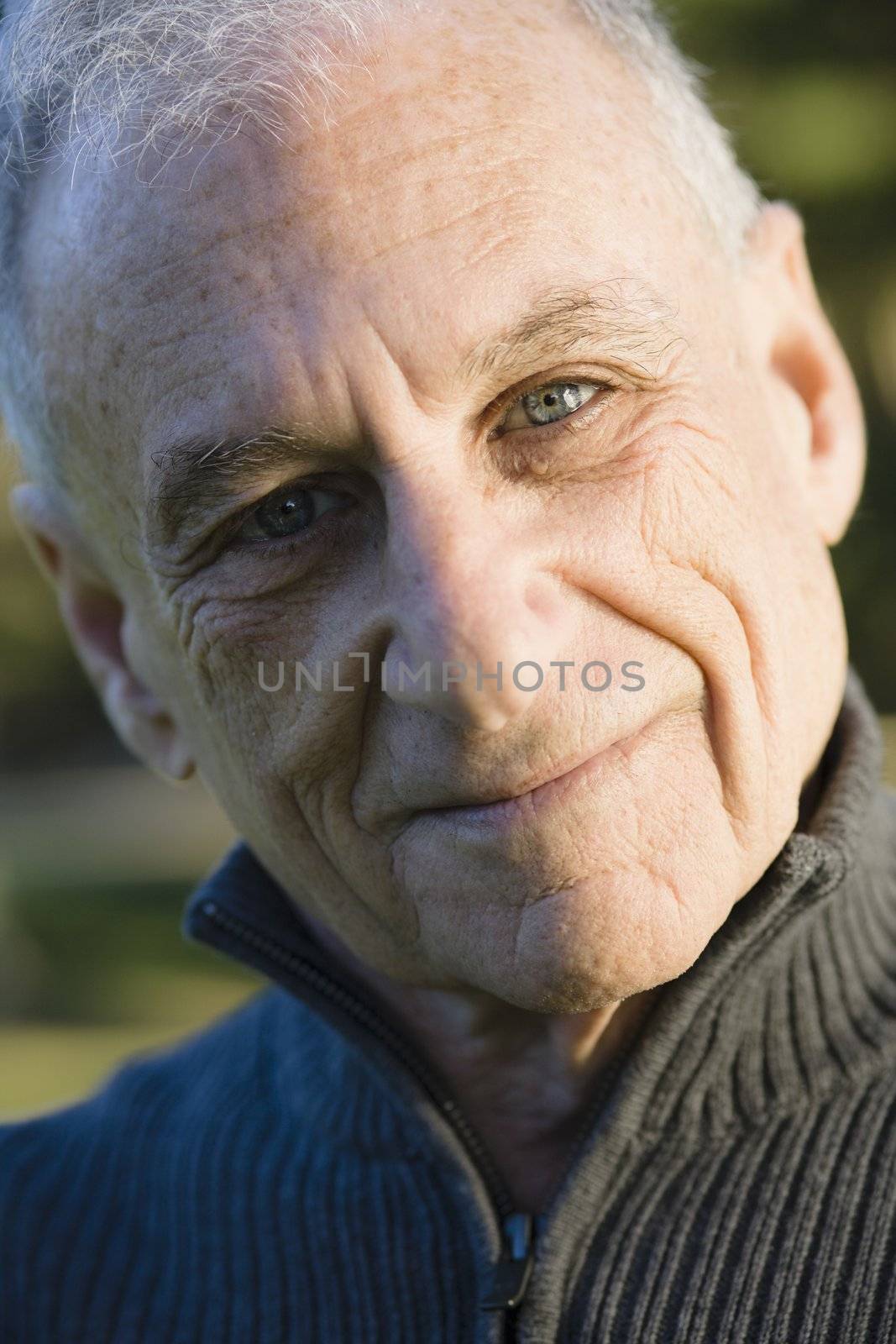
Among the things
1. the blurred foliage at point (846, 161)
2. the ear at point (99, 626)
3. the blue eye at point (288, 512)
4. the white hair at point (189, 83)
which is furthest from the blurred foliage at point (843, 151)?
the blue eye at point (288, 512)

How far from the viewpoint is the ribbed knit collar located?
5.47ft

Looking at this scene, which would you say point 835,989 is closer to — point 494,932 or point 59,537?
point 494,932

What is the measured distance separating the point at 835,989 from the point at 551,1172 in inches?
17.7

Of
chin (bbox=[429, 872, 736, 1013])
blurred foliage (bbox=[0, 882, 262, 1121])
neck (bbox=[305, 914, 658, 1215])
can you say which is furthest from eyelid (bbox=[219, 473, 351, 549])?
blurred foliage (bbox=[0, 882, 262, 1121])

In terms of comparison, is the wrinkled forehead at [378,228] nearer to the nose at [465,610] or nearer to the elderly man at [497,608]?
the elderly man at [497,608]

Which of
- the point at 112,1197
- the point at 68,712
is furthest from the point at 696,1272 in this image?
the point at 68,712

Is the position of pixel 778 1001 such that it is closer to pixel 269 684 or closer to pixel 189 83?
pixel 269 684

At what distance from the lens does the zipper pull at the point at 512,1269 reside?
5.57 feet

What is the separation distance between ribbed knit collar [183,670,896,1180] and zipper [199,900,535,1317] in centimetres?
14

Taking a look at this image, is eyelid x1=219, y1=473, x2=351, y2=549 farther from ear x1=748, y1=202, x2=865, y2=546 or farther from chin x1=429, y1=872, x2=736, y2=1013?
ear x1=748, y1=202, x2=865, y2=546

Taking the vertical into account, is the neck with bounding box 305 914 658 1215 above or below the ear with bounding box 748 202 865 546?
below

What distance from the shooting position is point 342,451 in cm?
160

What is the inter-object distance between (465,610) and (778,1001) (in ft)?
2.31

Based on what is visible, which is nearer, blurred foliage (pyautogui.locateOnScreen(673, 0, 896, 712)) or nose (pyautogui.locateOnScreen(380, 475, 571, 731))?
nose (pyautogui.locateOnScreen(380, 475, 571, 731))
